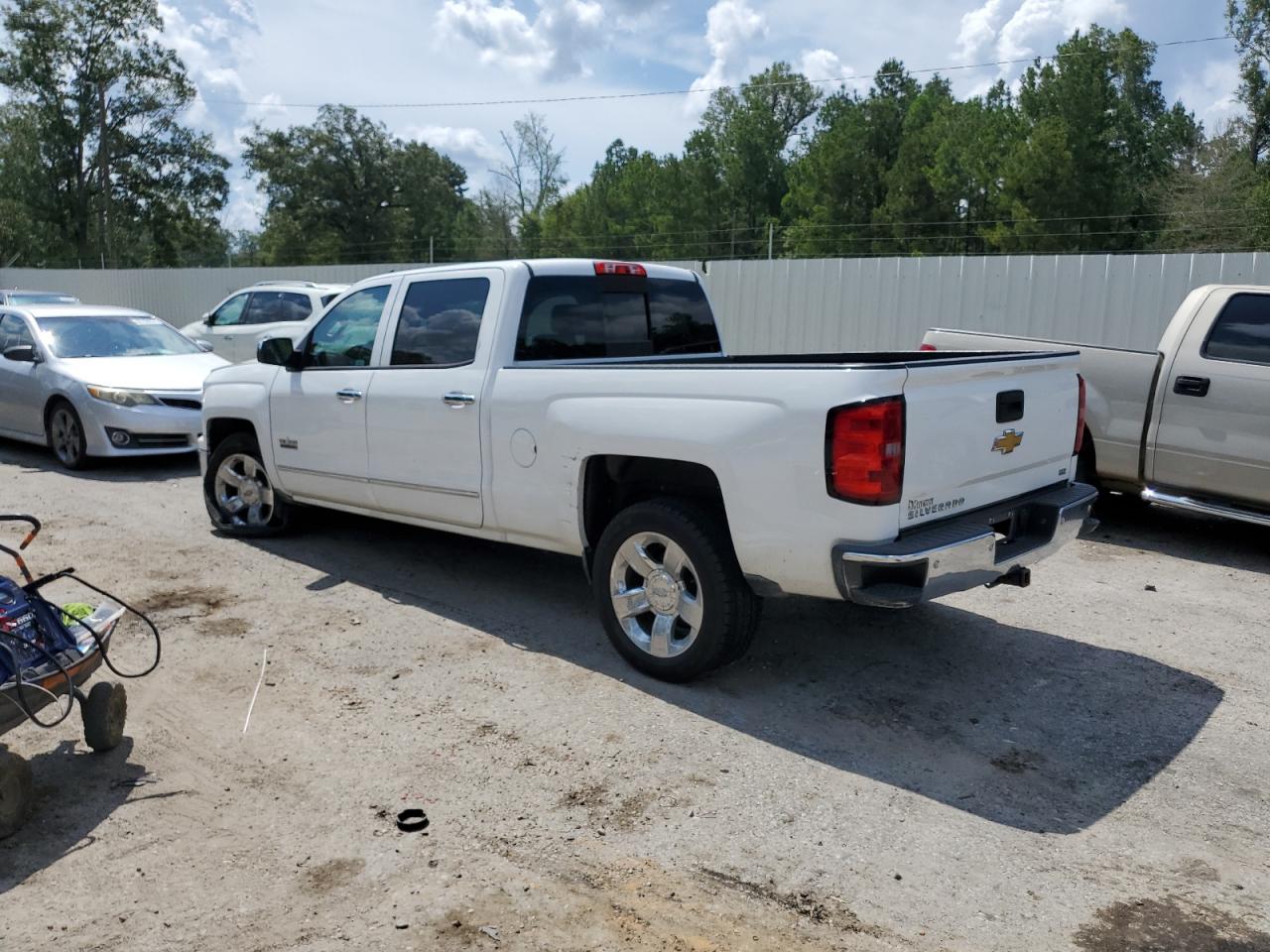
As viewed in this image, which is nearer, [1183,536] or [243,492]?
[243,492]

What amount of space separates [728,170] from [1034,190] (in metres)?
22.5

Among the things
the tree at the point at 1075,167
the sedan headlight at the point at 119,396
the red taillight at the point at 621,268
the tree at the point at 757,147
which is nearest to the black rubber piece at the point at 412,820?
the red taillight at the point at 621,268

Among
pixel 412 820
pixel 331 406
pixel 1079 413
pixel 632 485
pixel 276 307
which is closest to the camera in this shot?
pixel 412 820

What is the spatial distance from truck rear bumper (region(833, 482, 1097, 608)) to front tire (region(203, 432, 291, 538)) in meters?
4.56

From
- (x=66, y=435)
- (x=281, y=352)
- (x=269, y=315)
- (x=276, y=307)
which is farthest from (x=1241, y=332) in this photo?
(x=269, y=315)

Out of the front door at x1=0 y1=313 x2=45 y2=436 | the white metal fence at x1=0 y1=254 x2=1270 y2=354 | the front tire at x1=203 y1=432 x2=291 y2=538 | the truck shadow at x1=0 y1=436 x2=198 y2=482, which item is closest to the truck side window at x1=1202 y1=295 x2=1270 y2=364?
the white metal fence at x1=0 y1=254 x2=1270 y2=354

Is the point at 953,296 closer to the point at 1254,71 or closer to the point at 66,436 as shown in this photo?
the point at 66,436

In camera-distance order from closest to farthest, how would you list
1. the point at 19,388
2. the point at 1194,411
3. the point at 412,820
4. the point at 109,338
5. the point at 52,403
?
the point at 412,820 → the point at 1194,411 → the point at 52,403 → the point at 19,388 → the point at 109,338

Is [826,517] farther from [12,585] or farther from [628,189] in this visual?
[628,189]

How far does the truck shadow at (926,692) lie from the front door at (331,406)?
635 millimetres

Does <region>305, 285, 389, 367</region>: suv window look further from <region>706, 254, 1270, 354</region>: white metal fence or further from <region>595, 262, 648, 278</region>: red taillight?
<region>706, 254, 1270, 354</region>: white metal fence

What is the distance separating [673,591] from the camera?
15.5 ft

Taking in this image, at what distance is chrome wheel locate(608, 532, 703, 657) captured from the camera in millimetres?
4672

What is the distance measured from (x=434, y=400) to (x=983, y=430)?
2.88 metres
